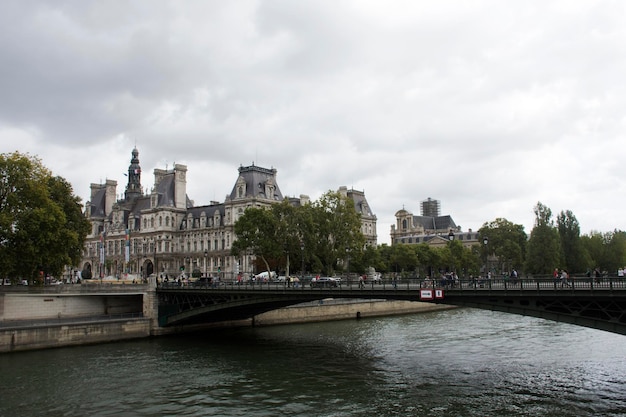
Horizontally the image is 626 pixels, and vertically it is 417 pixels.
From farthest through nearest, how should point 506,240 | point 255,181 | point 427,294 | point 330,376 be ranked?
point 506,240, point 255,181, point 427,294, point 330,376

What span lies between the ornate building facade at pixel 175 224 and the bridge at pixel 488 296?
49614mm

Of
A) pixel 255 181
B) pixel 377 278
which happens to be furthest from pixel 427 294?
pixel 255 181

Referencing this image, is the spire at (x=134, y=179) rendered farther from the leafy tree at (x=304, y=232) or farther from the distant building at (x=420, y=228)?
the distant building at (x=420, y=228)

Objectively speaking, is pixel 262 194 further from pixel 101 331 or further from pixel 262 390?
pixel 262 390

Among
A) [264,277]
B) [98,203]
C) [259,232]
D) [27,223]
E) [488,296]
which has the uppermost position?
[98,203]

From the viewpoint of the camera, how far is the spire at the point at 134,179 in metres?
134

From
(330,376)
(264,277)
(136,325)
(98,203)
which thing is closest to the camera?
(330,376)

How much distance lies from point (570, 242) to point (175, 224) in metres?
75.8

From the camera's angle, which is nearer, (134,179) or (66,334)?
(66,334)

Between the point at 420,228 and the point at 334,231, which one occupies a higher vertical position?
the point at 420,228

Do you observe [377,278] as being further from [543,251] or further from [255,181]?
[255,181]

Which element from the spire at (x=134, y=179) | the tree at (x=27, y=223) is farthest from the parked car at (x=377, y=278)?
the spire at (x=134, y=179)

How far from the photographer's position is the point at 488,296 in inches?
1237

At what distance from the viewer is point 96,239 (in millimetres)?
134500
